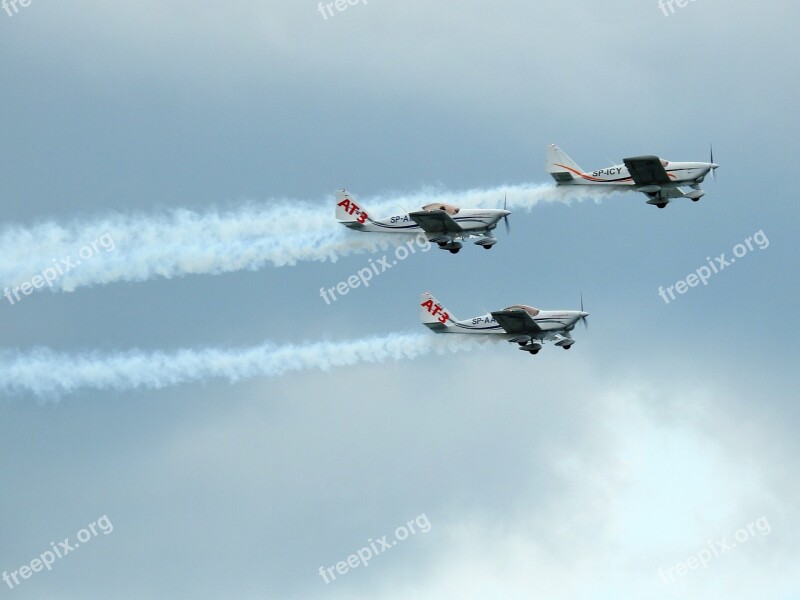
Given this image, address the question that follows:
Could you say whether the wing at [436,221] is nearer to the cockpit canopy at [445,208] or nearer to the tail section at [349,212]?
the cockpit canopy at [445,208]

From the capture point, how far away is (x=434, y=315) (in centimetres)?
10762

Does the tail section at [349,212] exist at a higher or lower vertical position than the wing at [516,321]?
higher

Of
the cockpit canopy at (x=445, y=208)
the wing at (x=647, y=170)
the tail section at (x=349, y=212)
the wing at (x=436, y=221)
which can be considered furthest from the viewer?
the tail section at (x=349, y=212)

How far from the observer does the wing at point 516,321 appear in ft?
340

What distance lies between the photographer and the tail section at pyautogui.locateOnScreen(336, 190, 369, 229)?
110 meters

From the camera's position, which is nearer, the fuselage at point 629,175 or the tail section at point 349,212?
the fuselage at point 629,175

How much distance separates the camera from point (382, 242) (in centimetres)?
10988

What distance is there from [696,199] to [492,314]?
12.3m

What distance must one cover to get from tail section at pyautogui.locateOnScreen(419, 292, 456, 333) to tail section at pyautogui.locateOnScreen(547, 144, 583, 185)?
9109 mm

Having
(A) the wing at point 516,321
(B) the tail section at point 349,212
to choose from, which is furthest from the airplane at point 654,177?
(B) the tail section at point 349,212

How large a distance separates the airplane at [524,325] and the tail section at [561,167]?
727 centimetres

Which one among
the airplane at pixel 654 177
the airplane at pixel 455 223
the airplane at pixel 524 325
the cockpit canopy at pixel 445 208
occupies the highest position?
the cockpit canopy at pixel 445 208

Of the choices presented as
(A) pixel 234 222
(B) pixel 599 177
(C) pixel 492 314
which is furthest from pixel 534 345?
(A) pixel 234 222

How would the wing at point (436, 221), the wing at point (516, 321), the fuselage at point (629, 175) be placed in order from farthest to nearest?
the wing at point (436, 221) < the fuselage at point (629, 175) < the wing at point (516, 321)
